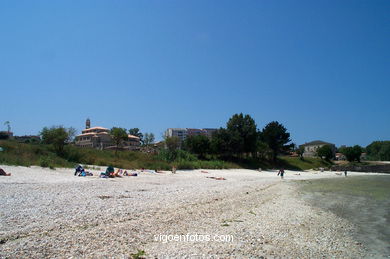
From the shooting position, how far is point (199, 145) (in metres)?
62.6

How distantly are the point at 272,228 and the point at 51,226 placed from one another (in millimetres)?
7200

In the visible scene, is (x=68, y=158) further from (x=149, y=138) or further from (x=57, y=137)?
(x=149, y=138)

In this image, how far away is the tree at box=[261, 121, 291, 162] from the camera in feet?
230

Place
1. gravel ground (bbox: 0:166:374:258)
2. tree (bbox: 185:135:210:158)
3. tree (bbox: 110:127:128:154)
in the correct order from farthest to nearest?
tree (bbox: 185:135:210:158)
tree (bbox: 110:127:128:154)
gravel ground (bbox: 0:166:374:258)

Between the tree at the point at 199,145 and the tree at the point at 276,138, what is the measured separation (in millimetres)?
18093

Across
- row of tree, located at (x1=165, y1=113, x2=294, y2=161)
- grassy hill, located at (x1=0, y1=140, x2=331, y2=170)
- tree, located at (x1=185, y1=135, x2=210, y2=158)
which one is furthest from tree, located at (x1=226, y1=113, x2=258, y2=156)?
grassy hill, located at (x1=0, y1=140, x2=331, y2=170)

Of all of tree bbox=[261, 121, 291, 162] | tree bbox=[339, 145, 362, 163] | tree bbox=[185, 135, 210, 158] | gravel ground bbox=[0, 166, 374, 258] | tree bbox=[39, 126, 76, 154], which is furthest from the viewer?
tree bbox=[339, 145, 362, 163]

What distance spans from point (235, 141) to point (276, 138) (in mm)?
17989

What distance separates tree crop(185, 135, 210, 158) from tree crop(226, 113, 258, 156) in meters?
6.61

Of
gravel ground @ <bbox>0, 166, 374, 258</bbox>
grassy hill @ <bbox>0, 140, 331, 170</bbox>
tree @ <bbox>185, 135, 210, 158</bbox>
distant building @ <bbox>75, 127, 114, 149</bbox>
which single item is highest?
distant building @ <bbox>75, 127, 114, 149</bbox>

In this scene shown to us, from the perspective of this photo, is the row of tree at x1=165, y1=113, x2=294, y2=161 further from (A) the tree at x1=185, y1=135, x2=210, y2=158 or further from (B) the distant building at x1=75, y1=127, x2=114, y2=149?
(B) the distant building at x1=75, y1=127, x2=114, y2=149

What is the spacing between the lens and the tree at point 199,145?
206ft

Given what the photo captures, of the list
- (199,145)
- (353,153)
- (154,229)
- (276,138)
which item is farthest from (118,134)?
(353,153)

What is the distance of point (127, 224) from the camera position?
26.5 feet
